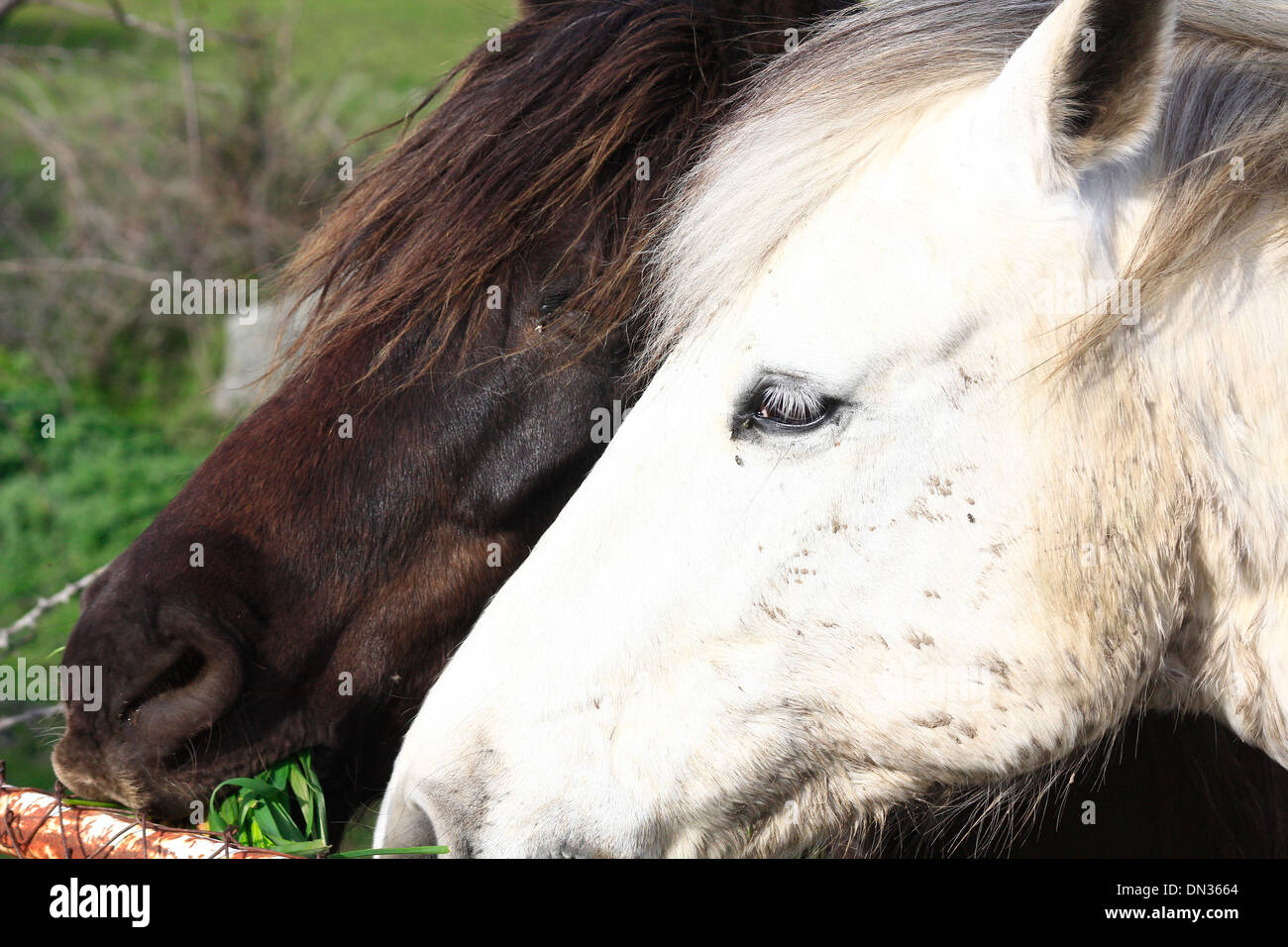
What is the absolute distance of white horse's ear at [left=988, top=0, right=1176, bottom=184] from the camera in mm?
1263

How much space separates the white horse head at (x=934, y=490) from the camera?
4.46 feet

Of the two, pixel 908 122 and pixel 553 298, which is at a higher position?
pixel 908 122

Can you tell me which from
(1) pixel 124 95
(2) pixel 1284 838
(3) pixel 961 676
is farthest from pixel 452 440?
(1) pixel 124 95

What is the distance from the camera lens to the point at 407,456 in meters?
1.86

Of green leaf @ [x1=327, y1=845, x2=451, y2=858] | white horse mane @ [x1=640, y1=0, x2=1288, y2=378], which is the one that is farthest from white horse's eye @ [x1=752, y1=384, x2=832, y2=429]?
green leaf @ [x1=327, y1=845, x2=451, y2=858]

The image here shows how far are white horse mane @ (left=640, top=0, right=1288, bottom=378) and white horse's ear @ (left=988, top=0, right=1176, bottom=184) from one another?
0.12 m

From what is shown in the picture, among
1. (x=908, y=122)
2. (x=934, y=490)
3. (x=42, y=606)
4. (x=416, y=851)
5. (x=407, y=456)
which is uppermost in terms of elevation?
(x=908, y=122)

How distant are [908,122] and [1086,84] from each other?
277 mm

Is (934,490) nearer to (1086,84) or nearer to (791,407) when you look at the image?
(791,407)

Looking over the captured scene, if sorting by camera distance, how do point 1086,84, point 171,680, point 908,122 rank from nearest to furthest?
point 1086,84
point 908,122
point 171,680

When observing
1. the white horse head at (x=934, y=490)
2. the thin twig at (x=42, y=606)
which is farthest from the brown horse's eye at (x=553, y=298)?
the thin twig at (x=42, y=606)

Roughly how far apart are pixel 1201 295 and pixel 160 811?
1.77 meters

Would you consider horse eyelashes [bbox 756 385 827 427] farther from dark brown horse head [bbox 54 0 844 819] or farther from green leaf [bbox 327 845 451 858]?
green leaf [bbox 327 845 451 858]

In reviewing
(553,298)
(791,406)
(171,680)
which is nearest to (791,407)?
(791,406)
